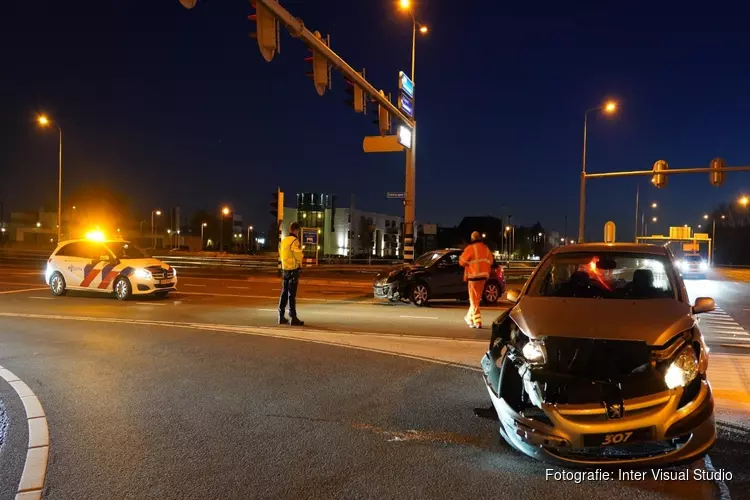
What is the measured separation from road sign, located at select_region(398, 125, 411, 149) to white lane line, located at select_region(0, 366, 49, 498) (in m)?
14.2

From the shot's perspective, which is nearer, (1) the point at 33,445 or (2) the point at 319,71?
(1) the point at 33,445

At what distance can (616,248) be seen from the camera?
612cm

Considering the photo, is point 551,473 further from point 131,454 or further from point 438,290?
point 438,290

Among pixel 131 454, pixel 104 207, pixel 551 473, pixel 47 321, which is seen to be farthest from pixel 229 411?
pixel 104 207

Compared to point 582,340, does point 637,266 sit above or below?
above

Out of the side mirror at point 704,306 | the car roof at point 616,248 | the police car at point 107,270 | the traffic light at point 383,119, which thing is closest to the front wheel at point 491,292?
the traffic light at point 383,119

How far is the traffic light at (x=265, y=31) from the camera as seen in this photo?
1029 cm

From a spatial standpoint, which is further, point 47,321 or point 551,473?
point 47,321

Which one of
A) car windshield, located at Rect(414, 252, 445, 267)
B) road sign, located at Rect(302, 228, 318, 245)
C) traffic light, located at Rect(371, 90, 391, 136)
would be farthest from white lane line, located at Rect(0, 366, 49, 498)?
road sign, located at Rect(302, 228, 318, 245)

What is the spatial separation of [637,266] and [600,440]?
3246 mm

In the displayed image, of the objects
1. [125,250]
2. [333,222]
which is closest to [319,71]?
[125,250]

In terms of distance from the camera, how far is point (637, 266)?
6.45 metres

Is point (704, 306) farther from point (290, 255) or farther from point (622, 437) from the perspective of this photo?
point (290, 255)

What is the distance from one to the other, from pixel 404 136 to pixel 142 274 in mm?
9352
